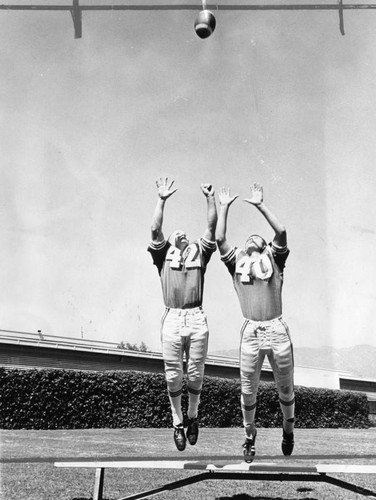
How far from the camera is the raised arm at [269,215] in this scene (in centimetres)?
669

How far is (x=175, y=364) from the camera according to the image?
6.57m

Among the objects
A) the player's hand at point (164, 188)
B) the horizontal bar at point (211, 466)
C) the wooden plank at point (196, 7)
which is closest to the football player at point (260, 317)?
the horizontal bar at point (211, 466)

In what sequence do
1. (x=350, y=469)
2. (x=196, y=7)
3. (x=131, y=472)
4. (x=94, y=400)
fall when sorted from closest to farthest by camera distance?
(x=350, y=469)
(x=196, y=7)
(x=131, y=472)
(x=94, y=400)

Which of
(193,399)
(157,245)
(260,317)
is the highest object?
(157,245)

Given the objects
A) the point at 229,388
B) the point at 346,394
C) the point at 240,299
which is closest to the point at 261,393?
the point at 229,388

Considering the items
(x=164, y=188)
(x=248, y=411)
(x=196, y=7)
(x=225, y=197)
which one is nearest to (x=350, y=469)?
(x=248, y=411)

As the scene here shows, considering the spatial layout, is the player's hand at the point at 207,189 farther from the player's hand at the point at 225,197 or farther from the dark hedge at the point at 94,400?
the dark hedge at the point at 94,400

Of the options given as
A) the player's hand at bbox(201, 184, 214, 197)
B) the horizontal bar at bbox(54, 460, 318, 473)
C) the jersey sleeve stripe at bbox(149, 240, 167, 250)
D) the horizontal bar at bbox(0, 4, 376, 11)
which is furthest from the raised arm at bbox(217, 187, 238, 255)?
the horizontal bar at bbox(0, 4, 376, 11)

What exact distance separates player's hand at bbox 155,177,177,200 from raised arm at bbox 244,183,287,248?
2.93ft

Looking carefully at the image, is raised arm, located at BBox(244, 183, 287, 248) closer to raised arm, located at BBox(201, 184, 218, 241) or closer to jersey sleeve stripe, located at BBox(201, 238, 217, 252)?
raised arm, located at BBox(201, 184, 218, 241)

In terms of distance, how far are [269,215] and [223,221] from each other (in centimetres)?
54

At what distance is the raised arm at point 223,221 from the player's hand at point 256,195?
22cm

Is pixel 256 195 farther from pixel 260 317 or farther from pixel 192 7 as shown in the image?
pixel 192 7

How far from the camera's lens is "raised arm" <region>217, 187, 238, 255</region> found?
Result: 22.5 ft
